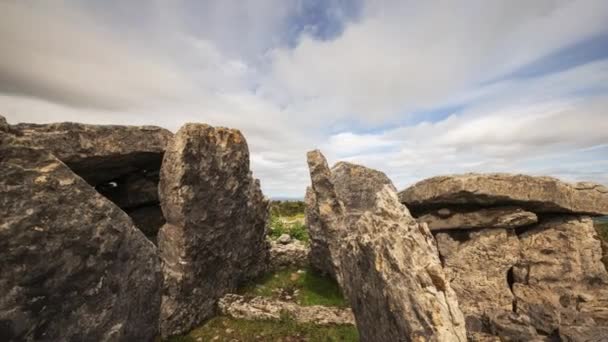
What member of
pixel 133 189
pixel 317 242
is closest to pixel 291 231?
pixel 317 242

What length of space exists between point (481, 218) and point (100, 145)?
1320cm

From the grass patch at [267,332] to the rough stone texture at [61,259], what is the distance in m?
4.25

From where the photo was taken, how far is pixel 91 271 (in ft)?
17.4

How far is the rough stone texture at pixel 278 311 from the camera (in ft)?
34.9

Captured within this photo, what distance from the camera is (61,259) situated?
4.93 m

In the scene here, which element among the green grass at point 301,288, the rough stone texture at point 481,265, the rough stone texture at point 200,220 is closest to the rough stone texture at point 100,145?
the rough stone texture at point 200,220

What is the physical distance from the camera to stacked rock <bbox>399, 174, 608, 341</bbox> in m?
10.9

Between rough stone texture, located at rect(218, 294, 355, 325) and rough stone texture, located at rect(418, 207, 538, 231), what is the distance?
462 centimetres

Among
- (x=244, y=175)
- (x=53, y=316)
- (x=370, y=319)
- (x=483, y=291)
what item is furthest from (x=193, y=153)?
(x=483, y=291)

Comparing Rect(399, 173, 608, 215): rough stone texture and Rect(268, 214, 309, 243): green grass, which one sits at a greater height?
Rect(399, 173, 608, 215): rough stone texture

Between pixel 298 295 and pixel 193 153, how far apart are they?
23.2ft

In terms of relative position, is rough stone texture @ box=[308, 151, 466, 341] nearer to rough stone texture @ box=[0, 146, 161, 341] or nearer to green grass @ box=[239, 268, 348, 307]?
rough stone texture @ box=[0, 146, 161, 341]

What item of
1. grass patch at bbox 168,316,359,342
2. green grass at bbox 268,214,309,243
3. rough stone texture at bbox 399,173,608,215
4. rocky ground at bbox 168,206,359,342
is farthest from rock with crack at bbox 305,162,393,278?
green grass at bbox 268,214,309,243

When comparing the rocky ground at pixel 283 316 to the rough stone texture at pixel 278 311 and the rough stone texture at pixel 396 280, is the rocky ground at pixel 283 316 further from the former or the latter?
the rough stone texture at pixel 396 280
